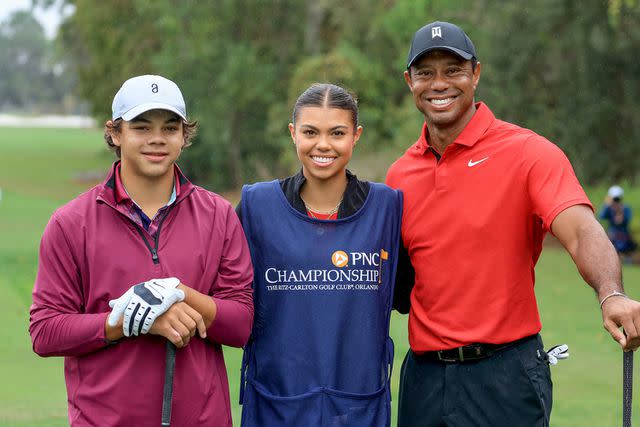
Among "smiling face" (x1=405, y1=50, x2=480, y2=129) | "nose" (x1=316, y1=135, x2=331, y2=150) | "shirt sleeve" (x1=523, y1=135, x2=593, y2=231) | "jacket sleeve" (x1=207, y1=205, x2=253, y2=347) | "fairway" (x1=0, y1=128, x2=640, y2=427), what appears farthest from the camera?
"fairway" (x1=0, y1=128, x2=640, y2=427)

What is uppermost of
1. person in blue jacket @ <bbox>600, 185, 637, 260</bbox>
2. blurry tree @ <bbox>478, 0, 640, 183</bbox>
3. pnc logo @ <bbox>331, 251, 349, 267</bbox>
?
blurry tree @ <bbox>478, 0, 640, 183</bbox>

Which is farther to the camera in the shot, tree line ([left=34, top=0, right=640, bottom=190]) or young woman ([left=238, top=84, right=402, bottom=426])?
tree line ([left=34, top=0, right=640, bottom=190])

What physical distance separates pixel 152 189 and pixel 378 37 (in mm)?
23218

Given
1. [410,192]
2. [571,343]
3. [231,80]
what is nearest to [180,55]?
[231,80]

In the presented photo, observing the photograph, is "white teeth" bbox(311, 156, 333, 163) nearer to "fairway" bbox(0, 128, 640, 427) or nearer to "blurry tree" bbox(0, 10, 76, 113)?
"fairway" bbox(0, 128, 640, 427)

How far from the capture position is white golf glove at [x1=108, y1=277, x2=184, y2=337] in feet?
10.6

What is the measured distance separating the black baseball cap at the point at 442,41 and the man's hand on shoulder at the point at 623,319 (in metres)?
1.21

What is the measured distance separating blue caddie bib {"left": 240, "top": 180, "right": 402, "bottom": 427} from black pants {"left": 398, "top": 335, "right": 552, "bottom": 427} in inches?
10.0

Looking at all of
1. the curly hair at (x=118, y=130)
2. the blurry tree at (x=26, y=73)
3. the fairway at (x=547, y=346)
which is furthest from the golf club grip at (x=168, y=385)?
the blurry tree at (x=26, y=73)

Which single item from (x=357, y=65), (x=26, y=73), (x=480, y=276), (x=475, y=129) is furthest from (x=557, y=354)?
(x=26, y=73)

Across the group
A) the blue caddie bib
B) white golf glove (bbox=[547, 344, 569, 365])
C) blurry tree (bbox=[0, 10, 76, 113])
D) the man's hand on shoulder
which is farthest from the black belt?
blurry tree (bbox=[0, 10, 76, 113])

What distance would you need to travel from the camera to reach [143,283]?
Answer: 3.27 metres

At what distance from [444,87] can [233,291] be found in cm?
123

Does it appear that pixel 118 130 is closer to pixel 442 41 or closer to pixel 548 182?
pixel 442 41
